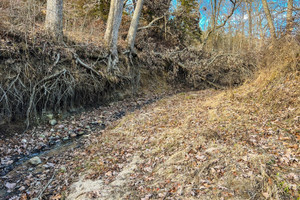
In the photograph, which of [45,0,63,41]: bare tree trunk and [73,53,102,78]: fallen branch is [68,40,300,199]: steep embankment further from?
[45,0,63,41]: bare tree trunk

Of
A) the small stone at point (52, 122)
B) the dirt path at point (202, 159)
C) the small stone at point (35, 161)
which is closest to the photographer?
the dirt path at point (202, 159)

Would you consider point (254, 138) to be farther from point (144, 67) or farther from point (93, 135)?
point (144, 67)

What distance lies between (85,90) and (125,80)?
268 centimetres

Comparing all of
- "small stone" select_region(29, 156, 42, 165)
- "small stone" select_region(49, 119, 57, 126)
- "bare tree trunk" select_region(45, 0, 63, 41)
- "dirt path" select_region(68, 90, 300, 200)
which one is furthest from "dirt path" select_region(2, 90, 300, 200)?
"bare tree trunk" select_region(45, 0, 63, 41)

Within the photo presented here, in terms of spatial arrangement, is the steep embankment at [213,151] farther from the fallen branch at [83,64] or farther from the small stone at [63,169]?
the fallen branch at [83,64]

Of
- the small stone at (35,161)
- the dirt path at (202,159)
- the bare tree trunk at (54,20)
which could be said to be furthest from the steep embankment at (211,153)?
the bare tree trunk at (54,20)

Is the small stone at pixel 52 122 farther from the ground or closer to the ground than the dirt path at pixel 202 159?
closer to the ground

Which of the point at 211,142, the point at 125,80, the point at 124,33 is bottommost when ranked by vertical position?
the point at 211,142

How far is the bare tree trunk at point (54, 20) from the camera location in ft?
27.1

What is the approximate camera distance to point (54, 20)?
8328 mm

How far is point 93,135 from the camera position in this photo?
6820 mm

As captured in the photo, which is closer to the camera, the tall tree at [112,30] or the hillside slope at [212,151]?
the hillside slope at [212,151]

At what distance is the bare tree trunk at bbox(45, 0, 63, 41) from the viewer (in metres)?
8.27

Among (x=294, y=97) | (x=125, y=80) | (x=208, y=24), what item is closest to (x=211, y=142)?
(x=294, y=97)
